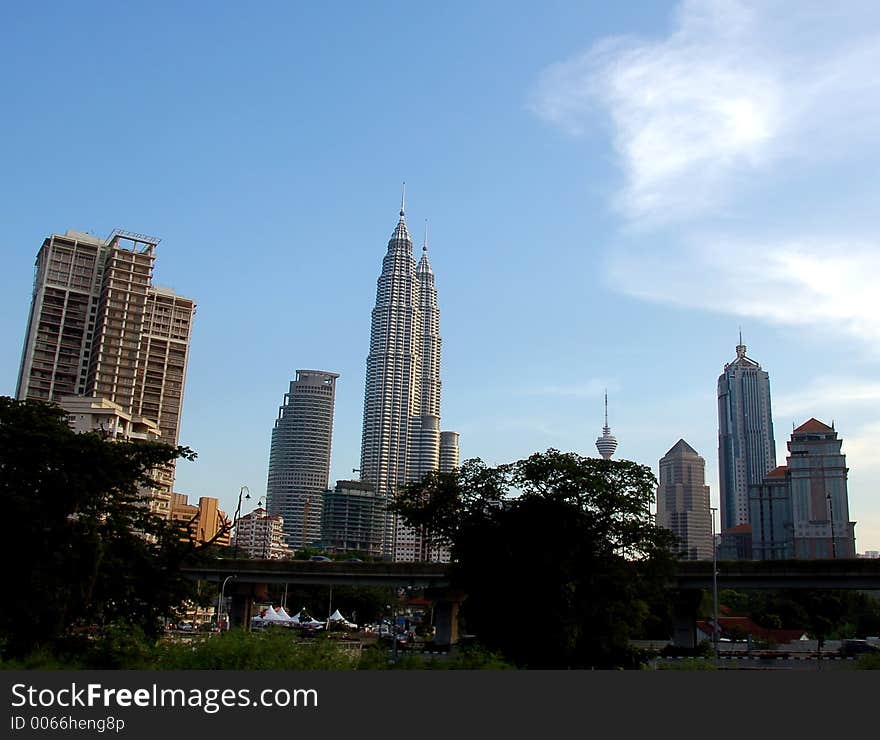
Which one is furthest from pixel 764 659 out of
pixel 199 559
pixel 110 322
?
pixel 110 322

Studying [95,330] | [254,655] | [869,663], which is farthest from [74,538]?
[95,330]

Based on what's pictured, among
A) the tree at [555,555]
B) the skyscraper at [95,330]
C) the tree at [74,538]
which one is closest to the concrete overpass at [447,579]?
the tree at [555,555]

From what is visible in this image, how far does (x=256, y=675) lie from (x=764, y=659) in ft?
187

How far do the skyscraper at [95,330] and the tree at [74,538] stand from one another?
113253mm

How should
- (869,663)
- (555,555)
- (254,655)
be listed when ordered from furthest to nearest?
(555,555) < (869,663) < (254,655)

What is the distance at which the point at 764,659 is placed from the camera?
67.5 m

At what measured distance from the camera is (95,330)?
164 m

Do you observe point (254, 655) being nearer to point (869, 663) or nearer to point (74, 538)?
point (74, 538)

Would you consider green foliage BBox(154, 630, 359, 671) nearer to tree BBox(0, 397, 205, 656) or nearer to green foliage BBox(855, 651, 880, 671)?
tree BBox(0, 397, 205, 656)

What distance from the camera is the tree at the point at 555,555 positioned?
164ft

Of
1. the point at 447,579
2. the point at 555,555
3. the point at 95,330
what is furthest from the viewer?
the point at 95,330

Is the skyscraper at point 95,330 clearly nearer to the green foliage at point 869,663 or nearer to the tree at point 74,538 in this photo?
the tree at point 74,538

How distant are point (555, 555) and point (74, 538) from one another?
2619 cm

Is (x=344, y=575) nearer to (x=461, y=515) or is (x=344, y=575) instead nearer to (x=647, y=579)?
(x=461, y=515)
